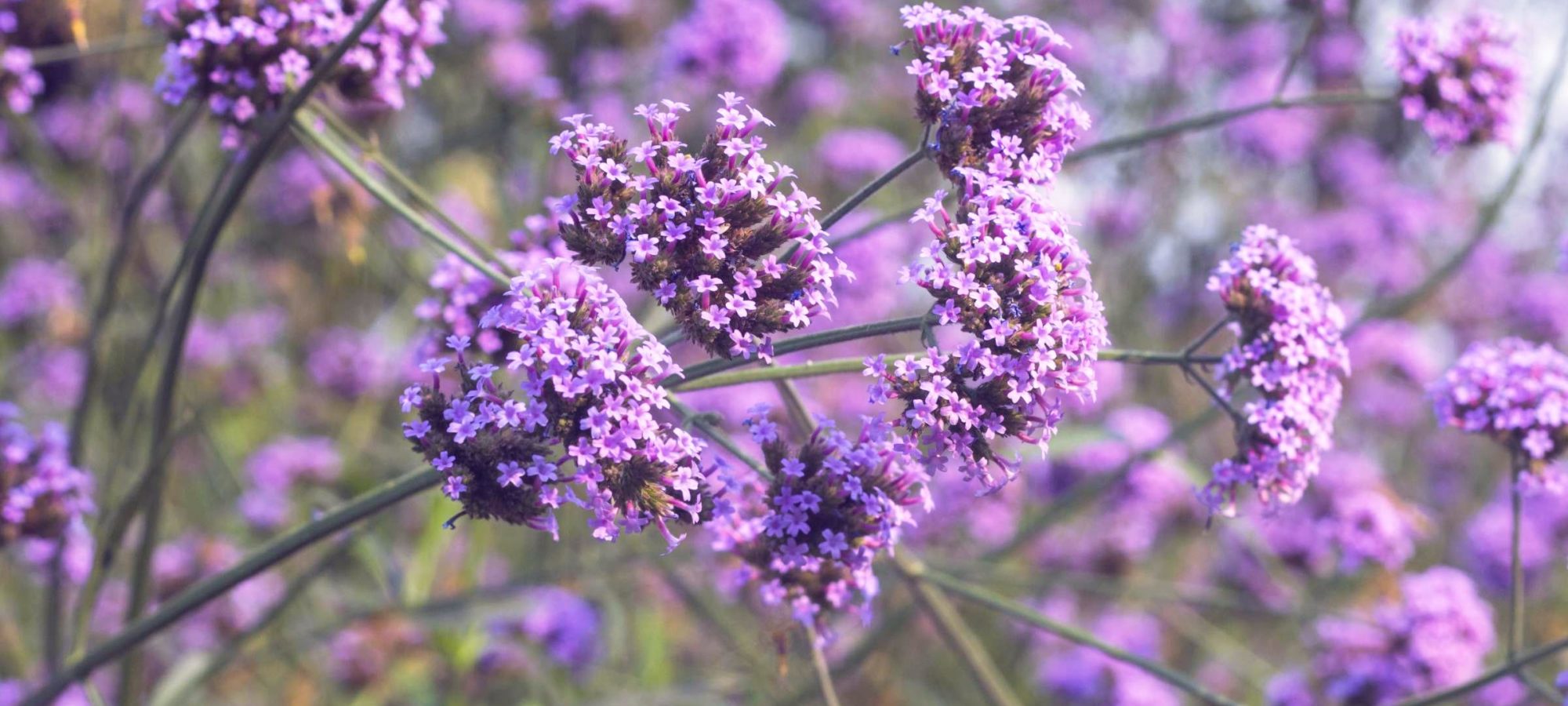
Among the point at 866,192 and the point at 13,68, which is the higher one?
the point at 13,68

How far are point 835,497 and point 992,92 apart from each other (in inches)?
27.8

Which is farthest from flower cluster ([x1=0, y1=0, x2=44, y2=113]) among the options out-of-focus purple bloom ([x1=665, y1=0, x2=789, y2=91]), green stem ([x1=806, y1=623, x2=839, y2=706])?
out-of-focus purple bloom ([x1=665, y1=0, x2=789, y2=91])

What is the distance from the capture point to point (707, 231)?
187 centimetres

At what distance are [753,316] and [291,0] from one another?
114cm

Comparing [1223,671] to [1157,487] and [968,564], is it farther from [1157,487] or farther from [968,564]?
[968,564]

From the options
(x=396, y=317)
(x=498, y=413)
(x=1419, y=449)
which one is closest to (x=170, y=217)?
(x=396, y=317)

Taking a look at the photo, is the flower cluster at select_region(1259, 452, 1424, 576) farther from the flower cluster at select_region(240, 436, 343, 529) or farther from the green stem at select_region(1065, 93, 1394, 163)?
the flower cluster at select_region(240, 436, 343, 529)

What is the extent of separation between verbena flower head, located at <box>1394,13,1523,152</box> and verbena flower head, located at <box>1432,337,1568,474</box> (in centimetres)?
64

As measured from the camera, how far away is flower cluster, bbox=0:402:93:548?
2.63 m

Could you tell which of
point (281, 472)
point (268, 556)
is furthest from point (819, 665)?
point (281, 472)

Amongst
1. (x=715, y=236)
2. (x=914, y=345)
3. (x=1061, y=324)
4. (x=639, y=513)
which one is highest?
(x=914, y=345)

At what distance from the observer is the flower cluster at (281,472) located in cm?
433

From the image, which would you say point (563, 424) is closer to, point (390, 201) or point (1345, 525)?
point (390, 201)

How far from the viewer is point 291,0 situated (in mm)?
2324
